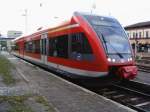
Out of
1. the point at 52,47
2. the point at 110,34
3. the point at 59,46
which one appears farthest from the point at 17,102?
the point at 52,47

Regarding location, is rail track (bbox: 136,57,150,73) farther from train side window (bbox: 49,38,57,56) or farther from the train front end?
the train front end

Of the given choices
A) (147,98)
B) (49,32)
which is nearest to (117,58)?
(147,98)

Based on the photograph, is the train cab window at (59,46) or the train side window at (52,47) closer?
the train cab window at (59,46)

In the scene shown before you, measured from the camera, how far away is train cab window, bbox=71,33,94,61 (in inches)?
586

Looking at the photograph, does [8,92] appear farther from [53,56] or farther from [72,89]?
[53,56]

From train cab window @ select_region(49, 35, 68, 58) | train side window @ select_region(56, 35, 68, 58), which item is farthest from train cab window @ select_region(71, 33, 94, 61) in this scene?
train cab window @ select_region(49, 35, 68, 58)

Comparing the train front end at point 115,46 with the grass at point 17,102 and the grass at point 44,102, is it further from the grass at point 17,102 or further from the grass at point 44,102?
the grass at point 17,102

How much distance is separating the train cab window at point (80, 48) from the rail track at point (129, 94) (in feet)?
5.74

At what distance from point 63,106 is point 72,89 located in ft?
11.1

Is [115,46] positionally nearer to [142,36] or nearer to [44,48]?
[44,48]

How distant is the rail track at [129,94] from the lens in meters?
13.2

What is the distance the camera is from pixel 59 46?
18812mm

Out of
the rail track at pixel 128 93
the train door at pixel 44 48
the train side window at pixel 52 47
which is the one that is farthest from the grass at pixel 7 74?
the rail track at pixel 128 93

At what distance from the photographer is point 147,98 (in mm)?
14250
